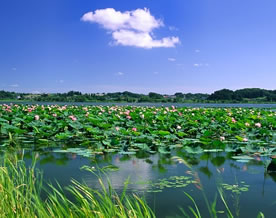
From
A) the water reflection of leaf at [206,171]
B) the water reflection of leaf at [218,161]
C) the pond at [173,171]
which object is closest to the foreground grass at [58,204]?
the pond at [173,171]

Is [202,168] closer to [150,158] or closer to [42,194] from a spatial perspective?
[150,158]

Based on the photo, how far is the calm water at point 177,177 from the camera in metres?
2.64

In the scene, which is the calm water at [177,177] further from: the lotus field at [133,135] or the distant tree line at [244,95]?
the distant tree line at [244,95]

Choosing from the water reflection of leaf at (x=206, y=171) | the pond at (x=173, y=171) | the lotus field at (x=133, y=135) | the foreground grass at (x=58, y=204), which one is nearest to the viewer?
the foreground grass at (x=58, y=204)

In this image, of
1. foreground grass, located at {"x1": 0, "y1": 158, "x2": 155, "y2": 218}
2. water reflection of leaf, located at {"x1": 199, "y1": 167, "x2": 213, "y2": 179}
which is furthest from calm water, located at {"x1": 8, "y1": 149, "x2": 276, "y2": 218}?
foreground grass, located at {"x1": 0, "y1": 158, "x2": 155, "y2": 218}

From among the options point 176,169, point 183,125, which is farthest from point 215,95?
point 176,169

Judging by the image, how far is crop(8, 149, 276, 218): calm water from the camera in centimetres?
264

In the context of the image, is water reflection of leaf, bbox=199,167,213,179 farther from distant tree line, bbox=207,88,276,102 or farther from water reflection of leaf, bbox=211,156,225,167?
distant tree line, bbox=207,88,276,102

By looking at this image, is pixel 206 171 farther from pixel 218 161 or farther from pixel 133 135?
pixel 133 135

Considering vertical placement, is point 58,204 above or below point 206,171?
above

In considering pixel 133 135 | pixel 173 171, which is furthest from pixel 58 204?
pixel 133 135

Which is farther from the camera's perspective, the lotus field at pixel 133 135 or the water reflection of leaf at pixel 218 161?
the lotus field at pixel 133 135

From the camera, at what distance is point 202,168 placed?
3926 mm

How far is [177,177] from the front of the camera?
3.45 meters
